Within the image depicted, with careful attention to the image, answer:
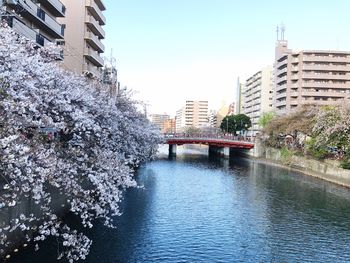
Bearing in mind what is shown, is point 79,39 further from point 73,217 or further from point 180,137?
point 73,217

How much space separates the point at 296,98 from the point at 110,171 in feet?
267

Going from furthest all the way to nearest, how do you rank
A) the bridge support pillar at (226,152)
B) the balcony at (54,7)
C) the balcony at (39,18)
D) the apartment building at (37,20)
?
the bridge support pillar at (226,152) < the balcony at (54,7) < the balcony at (39,18) < the apartment building at (37,20)

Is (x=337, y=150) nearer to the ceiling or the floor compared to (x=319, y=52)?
nearer to the floor

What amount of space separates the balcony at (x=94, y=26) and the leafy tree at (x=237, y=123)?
62.2 meters

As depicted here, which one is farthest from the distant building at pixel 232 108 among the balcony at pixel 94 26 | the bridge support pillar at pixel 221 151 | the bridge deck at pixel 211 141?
the balcony at pixel 94 26

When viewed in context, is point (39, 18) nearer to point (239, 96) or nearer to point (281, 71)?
point (281, 71)

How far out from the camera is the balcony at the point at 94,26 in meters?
49.8

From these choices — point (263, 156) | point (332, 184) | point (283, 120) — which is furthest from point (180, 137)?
point (332, 184)

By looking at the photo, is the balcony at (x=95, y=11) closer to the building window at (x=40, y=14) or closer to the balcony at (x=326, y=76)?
the building window at (x=40, y=14)

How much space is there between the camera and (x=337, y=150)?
43.2 metres

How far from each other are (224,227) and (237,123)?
94166 millimetres

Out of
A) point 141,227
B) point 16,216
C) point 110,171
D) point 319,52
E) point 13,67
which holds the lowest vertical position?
point 141,227

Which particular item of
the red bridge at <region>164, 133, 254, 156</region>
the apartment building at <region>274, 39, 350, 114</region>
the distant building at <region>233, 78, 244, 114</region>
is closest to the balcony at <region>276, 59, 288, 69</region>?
the apartment building at <region>274, 39, 350, 114</region>

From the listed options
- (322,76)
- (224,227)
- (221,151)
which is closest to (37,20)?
(224,227)
